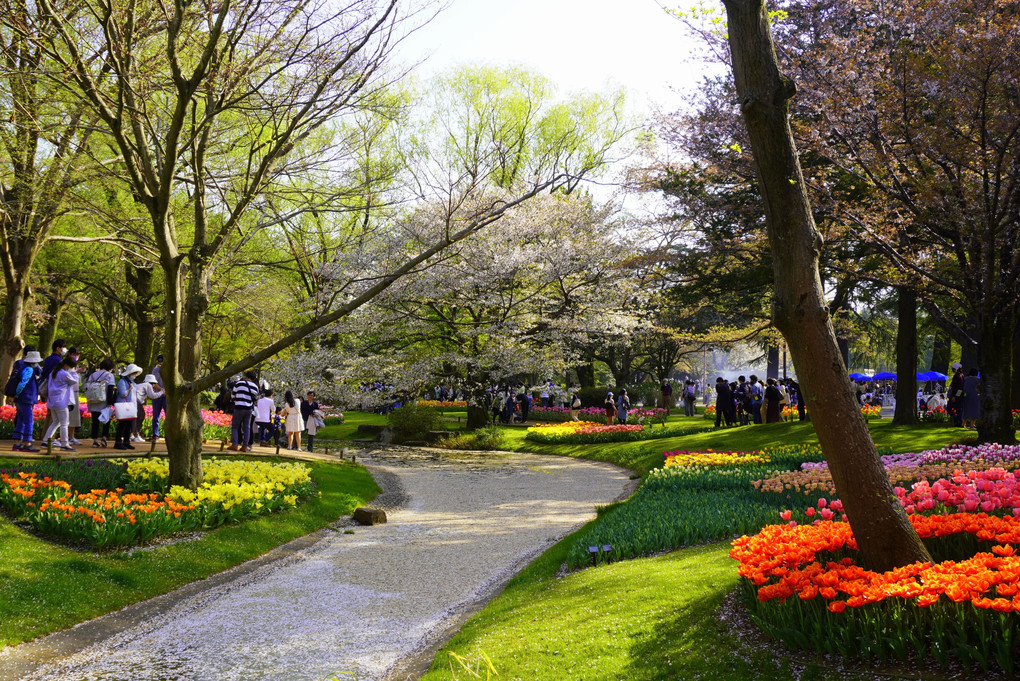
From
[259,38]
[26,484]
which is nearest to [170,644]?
[26,484]

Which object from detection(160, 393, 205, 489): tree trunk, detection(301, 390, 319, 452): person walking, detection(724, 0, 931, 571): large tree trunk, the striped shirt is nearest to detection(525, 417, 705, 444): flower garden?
detection(301, 390, 319, 452): person walking

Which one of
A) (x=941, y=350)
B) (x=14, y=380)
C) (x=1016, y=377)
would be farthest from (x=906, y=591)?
(x=941, y=350)

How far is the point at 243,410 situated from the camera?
15383 mm

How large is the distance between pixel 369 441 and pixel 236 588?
15862 millimetres

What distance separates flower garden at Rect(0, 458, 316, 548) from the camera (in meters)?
7.62

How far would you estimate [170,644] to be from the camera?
5.61m

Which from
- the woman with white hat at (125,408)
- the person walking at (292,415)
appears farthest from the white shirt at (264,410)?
the woman with white hat at (125,408)

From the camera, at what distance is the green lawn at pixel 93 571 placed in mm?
5816

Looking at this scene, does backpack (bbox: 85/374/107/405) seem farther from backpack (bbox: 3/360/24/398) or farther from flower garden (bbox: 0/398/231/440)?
flower garden (bbox: 0/398/231/440)

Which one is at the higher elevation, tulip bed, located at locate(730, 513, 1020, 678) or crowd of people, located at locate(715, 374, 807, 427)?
crowd of people, located at locate(715, 374, 807, 427)

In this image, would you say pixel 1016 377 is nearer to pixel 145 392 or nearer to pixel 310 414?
pixel 310 414

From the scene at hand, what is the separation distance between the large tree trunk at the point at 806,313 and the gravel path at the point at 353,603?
320 cm

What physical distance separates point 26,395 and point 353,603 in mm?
9545

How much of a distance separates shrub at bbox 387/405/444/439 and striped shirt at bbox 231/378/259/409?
7520mm
